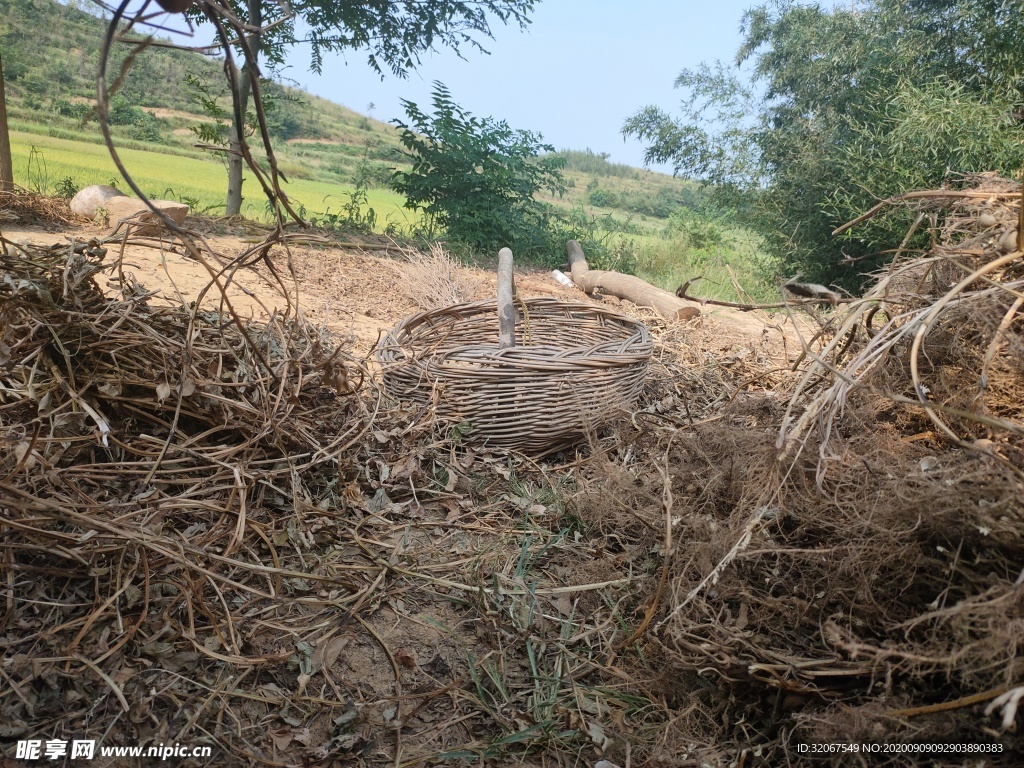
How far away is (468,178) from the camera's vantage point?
9.04m

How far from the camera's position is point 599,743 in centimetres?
138

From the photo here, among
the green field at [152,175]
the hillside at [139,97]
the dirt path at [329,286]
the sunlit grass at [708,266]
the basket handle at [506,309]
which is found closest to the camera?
the basket handle at [506,309]

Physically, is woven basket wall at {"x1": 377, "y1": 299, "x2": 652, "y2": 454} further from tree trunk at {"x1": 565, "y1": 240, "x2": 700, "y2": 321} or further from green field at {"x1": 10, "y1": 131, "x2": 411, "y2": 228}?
green field at {"x1": 10, "y1": 131, "x2": 411, "y2": 228}

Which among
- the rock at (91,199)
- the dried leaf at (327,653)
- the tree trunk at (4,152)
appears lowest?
the dried leaf at (327,653)

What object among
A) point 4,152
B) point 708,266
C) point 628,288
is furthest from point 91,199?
point 708,266

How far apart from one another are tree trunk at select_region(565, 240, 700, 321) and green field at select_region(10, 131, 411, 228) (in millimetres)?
2528

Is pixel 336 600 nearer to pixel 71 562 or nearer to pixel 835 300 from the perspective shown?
pixel 71 562

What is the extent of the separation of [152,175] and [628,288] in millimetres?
5533

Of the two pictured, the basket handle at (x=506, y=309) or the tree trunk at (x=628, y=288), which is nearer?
the basket handle at (x=506, y=309)

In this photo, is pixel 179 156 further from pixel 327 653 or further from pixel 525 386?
pixel 327 653

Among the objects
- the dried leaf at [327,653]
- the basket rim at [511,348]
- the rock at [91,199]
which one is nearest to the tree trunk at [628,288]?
the basket rim at [511,348]

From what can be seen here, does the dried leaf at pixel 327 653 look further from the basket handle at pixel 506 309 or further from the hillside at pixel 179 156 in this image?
the hillside at pixel 179 156

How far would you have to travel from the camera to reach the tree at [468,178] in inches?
345

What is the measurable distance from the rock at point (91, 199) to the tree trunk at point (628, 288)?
462 centimetres
